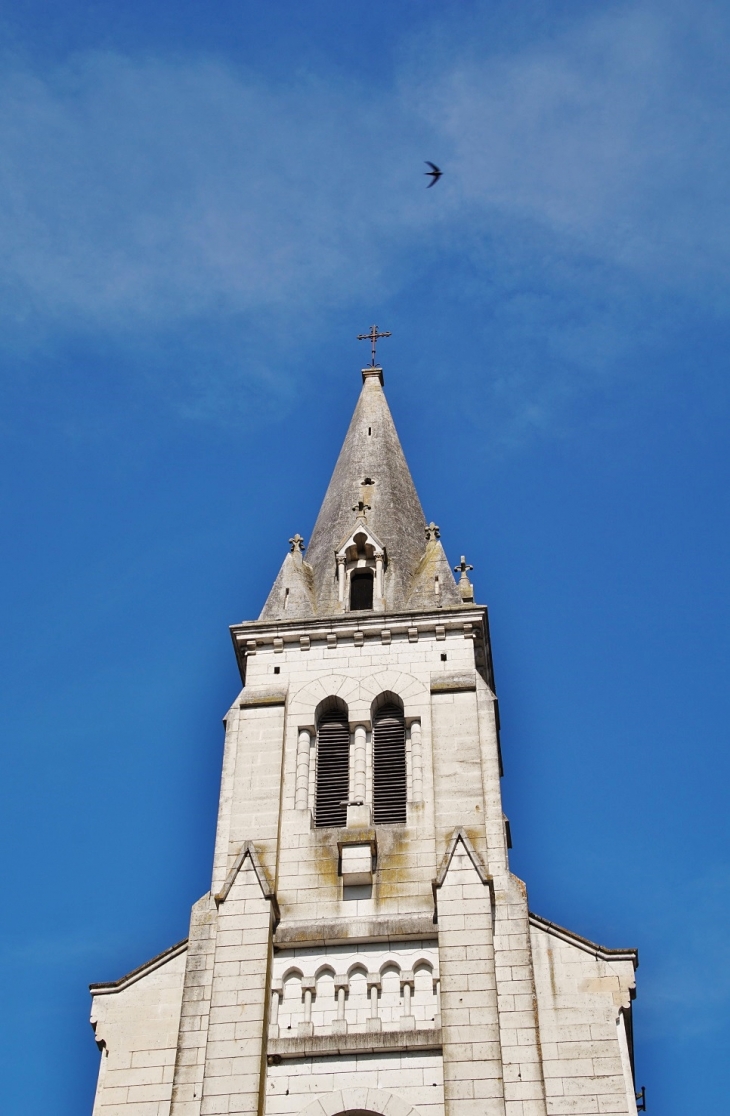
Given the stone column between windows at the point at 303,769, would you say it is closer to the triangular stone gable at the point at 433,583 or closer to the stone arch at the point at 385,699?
the stone arch at the point at 385,699

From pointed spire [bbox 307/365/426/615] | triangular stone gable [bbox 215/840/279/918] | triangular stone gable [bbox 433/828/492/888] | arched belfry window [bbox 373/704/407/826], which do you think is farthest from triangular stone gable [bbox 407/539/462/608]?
triangular stone gable [bbox 215/840/279/918]

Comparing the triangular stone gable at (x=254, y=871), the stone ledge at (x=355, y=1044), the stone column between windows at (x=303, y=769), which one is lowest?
the stone ledge at (x=355, y=1044)

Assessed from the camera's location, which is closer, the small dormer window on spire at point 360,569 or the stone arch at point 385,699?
the stone arch at point 385,699

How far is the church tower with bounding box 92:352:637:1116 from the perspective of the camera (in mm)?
27281

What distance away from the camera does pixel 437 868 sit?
30312 millimetres

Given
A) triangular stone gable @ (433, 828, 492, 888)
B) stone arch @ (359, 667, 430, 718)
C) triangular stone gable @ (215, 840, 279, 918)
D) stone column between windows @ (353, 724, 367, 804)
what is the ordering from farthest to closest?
stone arch @ (359, 667, 430, 718), stone column between windows @ (353, 724, 367, 804), triangular stone gable @ (215, 840, 279, 918), triangular stone gable @ (433, 828, 492, 888)

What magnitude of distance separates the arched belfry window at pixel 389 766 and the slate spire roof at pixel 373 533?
2.85 m

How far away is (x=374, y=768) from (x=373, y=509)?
8.87 meters

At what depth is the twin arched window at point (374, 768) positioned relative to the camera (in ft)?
105

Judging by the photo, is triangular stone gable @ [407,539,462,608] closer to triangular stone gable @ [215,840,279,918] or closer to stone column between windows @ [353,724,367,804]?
stone column between windows @ [353,724,367,804]

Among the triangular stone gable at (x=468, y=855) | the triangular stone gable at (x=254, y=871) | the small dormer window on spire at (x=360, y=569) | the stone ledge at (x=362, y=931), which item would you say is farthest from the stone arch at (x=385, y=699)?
the stone ledge at (x=362, y=931)

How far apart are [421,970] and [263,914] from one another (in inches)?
123

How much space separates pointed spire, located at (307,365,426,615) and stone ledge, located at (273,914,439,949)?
880cm

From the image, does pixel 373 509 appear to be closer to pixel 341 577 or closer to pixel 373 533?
pixel 373 533
